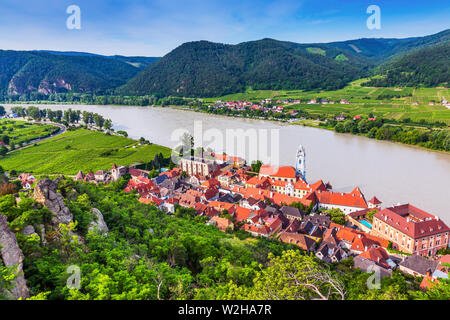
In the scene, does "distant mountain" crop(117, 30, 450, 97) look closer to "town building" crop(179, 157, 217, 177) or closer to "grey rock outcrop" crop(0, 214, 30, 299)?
"town building" crop(179, 157, 217, 177)

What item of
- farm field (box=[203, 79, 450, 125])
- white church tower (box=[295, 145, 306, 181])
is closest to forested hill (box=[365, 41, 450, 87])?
farm field (box=[203, 79, 450, 125])

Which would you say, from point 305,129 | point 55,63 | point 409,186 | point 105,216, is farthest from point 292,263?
point 55,63

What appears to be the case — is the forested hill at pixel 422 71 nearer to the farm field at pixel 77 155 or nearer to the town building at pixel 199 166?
the town building at pixel 199 166

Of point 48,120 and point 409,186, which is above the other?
point 48,120

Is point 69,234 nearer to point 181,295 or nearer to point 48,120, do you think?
point 181,295

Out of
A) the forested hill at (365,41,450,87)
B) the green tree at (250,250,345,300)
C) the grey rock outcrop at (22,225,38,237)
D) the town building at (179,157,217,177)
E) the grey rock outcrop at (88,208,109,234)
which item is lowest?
the town building at (179,157,217,177)

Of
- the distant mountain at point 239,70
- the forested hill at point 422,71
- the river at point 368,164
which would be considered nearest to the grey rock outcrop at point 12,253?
the river at point 368,164
